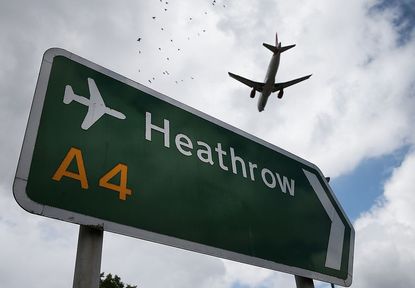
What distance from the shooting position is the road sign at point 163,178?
200 centimetres

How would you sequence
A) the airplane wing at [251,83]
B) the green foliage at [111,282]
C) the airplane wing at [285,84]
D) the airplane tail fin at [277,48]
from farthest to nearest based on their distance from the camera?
1. the airplane wing at [251,83]
2. the airplane wing at [285,84]
3. the airplane tail fin at [277,48]
4. the green foliage at [111,282]

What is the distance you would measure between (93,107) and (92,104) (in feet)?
0.07

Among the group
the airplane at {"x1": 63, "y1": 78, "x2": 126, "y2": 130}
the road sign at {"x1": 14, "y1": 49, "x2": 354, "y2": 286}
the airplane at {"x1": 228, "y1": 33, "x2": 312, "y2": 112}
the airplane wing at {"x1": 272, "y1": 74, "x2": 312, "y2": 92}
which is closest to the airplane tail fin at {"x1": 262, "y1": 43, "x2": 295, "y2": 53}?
the airplane at {"x1": 228, "y1": 33, "x2": 312, "y2": 112}

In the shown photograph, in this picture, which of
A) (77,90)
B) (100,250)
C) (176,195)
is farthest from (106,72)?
(100,250)

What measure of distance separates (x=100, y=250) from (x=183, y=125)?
46.4 inches

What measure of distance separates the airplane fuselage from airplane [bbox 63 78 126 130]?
3161 centimetres

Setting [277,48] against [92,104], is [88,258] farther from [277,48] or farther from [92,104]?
[277,48]

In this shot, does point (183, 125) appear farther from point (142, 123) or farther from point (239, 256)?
point (239, 256)

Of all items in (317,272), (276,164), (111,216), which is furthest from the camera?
(276,164)

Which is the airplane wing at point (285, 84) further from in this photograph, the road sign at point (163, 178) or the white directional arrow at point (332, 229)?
the road sign at point (163, 178)

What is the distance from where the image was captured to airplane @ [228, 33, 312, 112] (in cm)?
3309

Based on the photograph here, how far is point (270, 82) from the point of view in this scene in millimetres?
33688

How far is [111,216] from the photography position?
2.07 m

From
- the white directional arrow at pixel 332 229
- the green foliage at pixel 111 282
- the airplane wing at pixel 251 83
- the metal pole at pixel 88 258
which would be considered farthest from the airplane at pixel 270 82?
the metal pole at pixel 88 258
